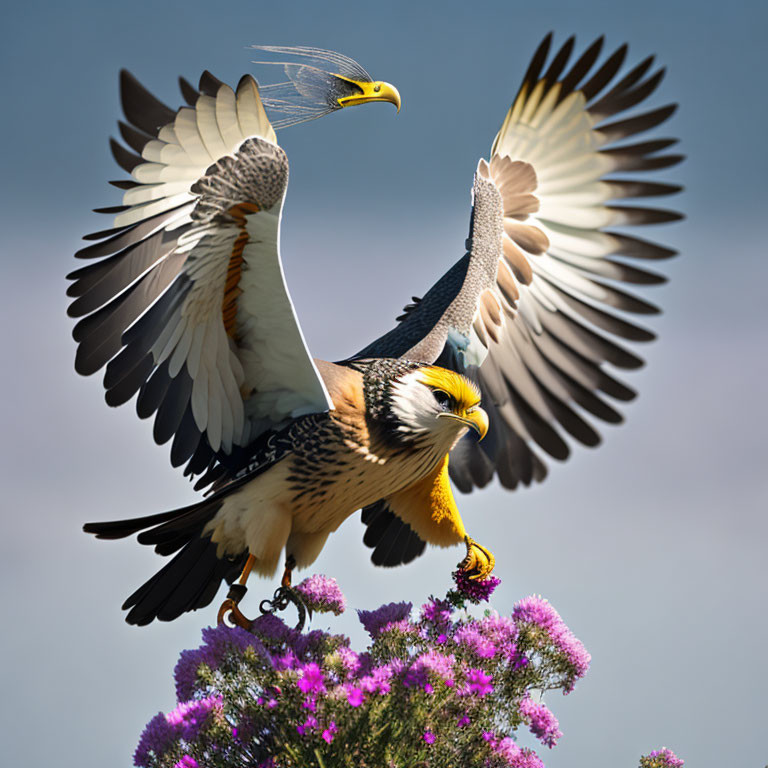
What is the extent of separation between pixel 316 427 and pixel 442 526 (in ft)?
3.18

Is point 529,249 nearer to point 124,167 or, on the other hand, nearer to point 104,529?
point 124,167

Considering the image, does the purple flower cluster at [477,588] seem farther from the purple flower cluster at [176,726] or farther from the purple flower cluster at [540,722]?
the purple flower cluster at [176,726]

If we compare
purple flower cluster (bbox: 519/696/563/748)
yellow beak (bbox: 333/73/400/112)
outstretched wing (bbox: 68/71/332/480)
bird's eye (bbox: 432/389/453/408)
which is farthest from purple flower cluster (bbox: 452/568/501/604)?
yellow beak (bbox: 333/73/400/112)

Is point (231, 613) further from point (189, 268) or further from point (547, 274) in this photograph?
point (547, 274)

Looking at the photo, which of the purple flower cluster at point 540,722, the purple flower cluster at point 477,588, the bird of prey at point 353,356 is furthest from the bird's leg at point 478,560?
the purple flower cluster at point 540,722

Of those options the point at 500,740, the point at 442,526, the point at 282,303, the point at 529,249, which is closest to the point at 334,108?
the point at 282,303

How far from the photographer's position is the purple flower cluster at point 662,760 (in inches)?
153

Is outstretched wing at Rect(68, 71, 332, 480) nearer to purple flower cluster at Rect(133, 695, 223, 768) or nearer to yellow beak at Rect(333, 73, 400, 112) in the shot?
yellow beak at Rect(333, 73, 400, 112)

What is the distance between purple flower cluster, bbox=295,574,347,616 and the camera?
3900mm

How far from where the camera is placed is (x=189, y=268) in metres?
3.80

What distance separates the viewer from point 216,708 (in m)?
3.29

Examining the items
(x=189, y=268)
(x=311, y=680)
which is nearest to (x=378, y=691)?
(x=311, y=680)

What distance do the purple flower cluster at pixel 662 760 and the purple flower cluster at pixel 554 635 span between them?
64 centimetres

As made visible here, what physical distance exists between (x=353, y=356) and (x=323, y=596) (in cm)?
164
